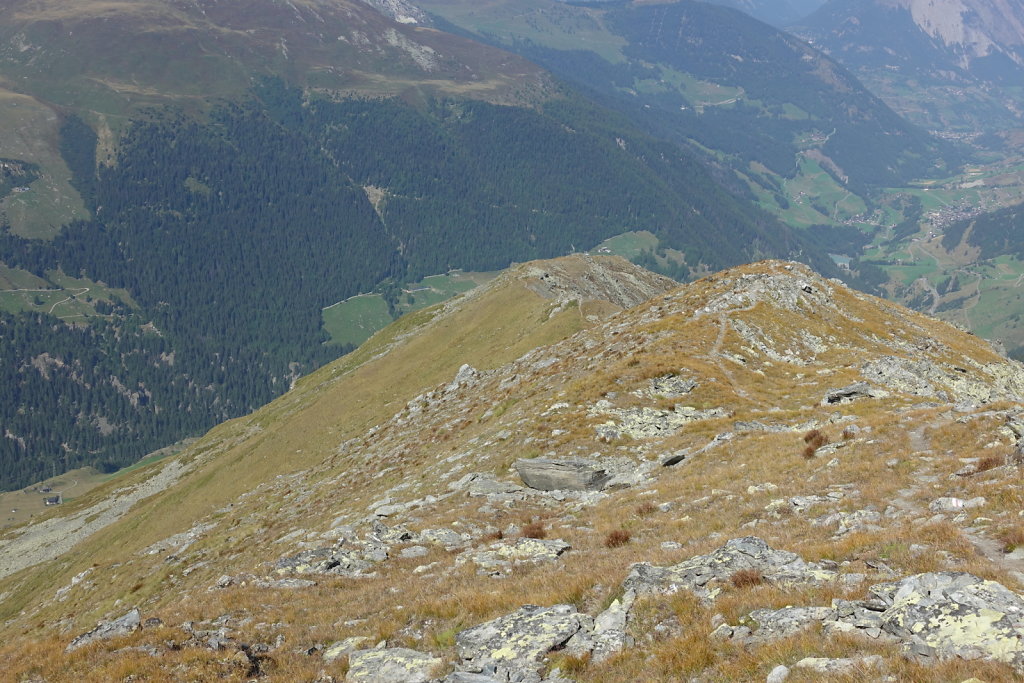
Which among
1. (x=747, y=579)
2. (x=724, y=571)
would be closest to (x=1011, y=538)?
(x=747, y=579)

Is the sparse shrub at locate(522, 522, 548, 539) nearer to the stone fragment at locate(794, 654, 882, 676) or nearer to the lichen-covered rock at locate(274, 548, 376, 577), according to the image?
the lichen-covered rock at locate(274, 548, 376, 577)

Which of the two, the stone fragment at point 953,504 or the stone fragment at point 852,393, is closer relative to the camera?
the stone fragment at point 953,504

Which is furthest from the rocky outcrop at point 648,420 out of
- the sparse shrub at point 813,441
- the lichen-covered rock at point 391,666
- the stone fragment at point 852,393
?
the lichen-covered rock at point 391,666

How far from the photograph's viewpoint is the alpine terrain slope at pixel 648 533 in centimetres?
1367

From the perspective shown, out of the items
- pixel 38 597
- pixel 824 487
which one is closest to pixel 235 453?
pixel 38 597

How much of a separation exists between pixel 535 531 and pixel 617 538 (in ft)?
14.9

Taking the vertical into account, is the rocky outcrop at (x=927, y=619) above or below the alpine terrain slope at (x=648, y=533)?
above

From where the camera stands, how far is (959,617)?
38.6ft

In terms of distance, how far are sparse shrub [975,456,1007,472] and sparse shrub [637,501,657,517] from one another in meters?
12.0

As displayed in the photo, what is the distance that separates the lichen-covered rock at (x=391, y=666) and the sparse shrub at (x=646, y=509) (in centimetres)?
1356

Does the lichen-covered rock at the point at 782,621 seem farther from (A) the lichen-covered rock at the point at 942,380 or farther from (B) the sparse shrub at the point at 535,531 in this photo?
(A) the lichen-covered rock at the point at 942,380

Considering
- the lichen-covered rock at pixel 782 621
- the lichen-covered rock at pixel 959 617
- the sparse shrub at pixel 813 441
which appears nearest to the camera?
the lichen-covered rock at pixel 959 617

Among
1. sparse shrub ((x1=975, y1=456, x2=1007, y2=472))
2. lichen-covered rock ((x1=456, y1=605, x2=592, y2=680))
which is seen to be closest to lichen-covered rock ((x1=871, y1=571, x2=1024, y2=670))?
lichen-covered rock ((x1=456, y1=605, x2=592, y2=680))

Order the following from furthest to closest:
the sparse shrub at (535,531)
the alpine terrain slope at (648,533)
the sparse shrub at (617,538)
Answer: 1. the sparse shrub at (535,531)
2. the sparse shrub at (617,538)
3. the alpine terrain slope at (648,533)
